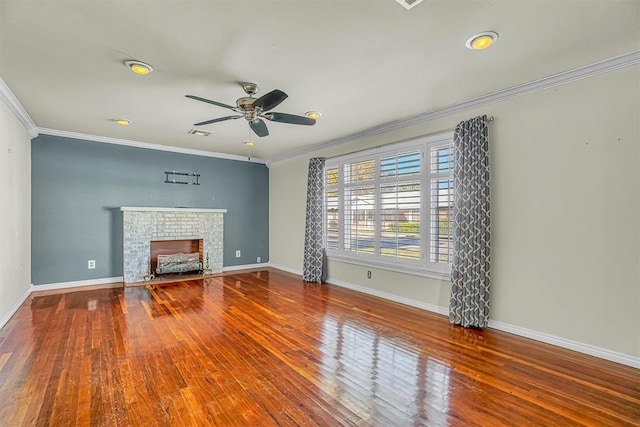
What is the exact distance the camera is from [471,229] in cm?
364

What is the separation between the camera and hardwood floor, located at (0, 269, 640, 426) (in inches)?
81.0

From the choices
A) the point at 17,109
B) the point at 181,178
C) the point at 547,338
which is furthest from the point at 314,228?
the point at 17,109

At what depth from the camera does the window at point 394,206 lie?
163 inches

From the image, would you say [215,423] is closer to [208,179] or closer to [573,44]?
[573,44]

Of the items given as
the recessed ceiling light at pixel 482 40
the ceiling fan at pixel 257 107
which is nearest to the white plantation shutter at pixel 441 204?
the recessed ceiling light at pixel 482 40

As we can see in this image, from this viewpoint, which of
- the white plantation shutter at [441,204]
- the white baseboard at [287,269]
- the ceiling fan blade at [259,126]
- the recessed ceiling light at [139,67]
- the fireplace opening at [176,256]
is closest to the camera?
the recessed ceiling light at [139,67]

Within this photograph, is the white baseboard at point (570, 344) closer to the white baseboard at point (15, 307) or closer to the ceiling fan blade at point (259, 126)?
the ceiling fan blade at point (259, 126)

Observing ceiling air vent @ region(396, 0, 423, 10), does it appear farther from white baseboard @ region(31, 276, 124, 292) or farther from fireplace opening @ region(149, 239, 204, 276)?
white baseboard @ region(31, 276, 124, 292)

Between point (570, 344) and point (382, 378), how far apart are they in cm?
201

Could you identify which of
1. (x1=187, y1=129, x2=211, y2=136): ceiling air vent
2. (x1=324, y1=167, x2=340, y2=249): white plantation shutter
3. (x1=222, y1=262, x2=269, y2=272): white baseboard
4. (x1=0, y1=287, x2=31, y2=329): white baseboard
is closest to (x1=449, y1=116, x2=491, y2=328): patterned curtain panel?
(x1=324, y1=167, x2=340, y2=249): white plantation shutter

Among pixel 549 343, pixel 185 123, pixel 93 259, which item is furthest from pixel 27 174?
pixel 549 343

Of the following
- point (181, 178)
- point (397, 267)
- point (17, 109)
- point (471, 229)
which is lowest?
point (397, 267)

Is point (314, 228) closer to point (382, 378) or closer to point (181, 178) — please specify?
point (181, 178)

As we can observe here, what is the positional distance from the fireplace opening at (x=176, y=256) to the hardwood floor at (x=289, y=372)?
1.98 metres
